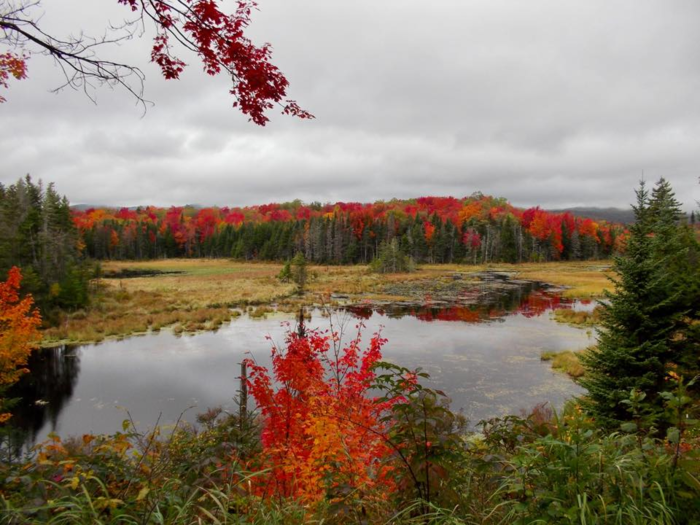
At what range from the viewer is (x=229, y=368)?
1833cm

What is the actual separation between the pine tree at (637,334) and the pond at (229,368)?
423 centimetres

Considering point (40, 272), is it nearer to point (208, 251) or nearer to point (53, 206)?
point (53, 206)

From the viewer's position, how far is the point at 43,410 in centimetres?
1447

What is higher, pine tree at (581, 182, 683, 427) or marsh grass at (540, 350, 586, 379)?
pine tree at (581, 182, 683, 427)

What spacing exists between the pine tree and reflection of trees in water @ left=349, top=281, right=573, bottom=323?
18.7 metres

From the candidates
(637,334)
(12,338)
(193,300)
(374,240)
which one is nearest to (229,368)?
(12,338)

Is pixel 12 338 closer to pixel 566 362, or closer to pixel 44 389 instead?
pixel 44 389

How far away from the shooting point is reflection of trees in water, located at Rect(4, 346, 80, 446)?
44.3 ft

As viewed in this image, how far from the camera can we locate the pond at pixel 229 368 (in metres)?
14.1

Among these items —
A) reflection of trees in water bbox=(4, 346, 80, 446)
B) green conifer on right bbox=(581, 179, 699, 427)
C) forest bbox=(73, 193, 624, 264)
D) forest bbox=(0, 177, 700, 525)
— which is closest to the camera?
forest bbox=(0, 177, 700, 525)

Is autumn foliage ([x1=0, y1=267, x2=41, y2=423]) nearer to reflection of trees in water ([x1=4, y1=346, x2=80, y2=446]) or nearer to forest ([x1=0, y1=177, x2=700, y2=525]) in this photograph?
forest ([x1=0, y1=177, x2=700, y2=525])

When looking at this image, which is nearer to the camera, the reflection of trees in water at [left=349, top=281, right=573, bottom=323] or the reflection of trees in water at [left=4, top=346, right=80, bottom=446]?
the reflection of trees in water at [left=4, top=346, right=80, bottom=446]

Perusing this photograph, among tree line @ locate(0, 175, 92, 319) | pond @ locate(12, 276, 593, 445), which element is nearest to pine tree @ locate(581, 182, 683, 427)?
pond @ locate(12, 276, 593, 445)

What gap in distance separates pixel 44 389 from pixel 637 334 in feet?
70.5
